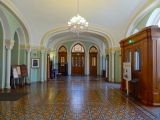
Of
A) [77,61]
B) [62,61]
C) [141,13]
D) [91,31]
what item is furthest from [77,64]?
[141,13]

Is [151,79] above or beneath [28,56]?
beneath

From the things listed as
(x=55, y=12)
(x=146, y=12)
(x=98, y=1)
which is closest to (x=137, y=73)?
(x=146, y=12)

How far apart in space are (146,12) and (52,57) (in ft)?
35.9

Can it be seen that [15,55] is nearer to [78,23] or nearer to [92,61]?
[78,23]

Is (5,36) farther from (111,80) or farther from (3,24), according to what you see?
(111,80)

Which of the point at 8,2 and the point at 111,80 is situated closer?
the point at 8,2

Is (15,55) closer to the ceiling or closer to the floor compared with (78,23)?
closer to the floor

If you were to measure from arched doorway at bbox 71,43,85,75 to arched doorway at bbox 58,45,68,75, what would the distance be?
3.22 ft

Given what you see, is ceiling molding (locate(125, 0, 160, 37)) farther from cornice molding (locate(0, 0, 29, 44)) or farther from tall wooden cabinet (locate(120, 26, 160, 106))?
cornice molding (locate(0, 0, 29, 44))

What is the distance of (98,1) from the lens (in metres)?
7.48

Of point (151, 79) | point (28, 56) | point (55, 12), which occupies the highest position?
point (55, 12)

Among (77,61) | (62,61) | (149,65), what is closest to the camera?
(149,65)

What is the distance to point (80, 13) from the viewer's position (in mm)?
8648

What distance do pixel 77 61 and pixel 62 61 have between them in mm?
1871
